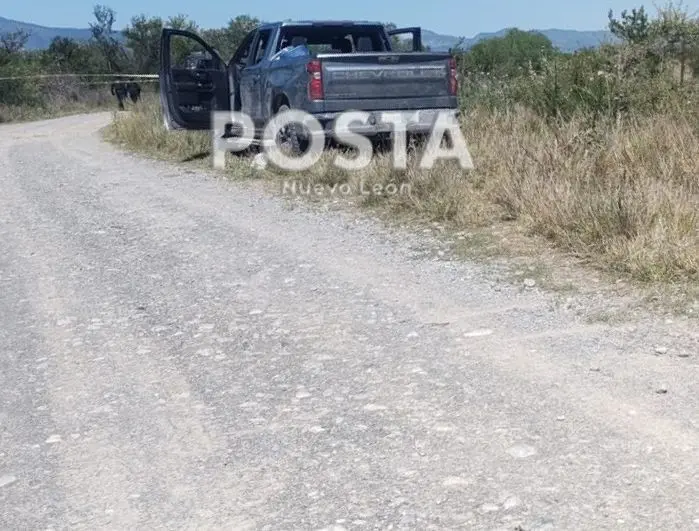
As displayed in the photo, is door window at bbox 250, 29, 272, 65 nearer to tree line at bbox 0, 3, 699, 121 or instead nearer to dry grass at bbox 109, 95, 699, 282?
dry grass at bbox 109, 95, 699, 282

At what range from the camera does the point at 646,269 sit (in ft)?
16.8

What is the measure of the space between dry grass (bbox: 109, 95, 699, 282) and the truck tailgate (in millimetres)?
791

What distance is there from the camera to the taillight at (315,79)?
31.7 ft

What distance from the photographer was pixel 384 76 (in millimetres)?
9883

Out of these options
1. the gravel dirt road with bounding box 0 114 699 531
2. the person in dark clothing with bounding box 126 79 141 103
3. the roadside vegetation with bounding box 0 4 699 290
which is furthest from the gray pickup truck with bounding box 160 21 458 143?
the person in dark clothing with bounding box 126 79 141 103

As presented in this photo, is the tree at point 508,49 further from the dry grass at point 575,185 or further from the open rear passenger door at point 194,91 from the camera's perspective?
the dry grass at point 575,185

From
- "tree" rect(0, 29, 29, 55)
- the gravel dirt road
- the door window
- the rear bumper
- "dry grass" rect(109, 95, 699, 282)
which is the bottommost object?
the gravel dirt road

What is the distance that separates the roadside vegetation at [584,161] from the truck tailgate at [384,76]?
0.74 metres

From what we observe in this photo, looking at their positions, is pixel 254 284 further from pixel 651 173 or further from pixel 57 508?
pixel 651 173

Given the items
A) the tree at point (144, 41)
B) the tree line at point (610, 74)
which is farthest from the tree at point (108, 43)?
the tree line at point (610, 74)

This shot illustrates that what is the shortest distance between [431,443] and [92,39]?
4191 centimetres

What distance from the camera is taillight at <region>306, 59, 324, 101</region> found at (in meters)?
9.66

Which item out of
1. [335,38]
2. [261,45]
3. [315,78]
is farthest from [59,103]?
[315,78]

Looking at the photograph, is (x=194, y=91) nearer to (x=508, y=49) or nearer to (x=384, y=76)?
(x=384, y=76)
